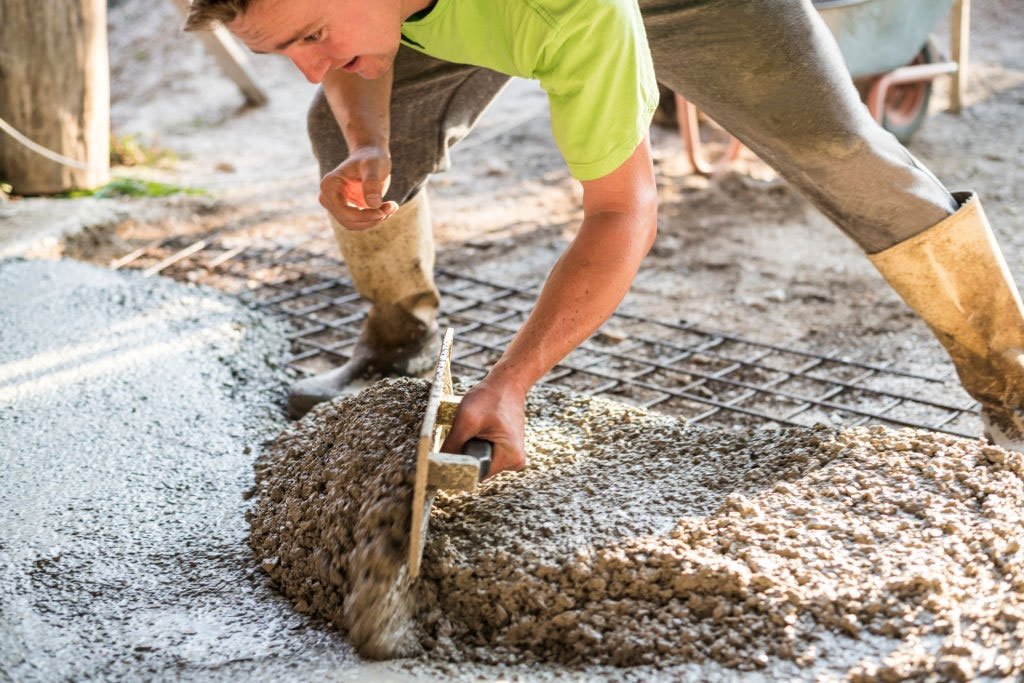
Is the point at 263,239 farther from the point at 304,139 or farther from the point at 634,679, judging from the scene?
the point at 634,679

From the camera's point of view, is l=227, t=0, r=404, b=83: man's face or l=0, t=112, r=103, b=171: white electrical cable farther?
l=0, t=112, r=103, b=171: white electrical cable

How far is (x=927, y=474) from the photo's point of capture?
1750 millimetres

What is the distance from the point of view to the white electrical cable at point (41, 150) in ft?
13.6

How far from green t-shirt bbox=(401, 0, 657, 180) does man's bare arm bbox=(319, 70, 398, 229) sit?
42 cm

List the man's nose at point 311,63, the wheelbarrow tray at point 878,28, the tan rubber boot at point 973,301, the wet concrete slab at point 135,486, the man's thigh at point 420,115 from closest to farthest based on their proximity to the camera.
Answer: the wet concrete slab at point 135,486
the man's nose at point 311,63
the tan rubber boot at point 973,301
the man's thigh at point 420,115
the wheelbarrow tray at point 878,28

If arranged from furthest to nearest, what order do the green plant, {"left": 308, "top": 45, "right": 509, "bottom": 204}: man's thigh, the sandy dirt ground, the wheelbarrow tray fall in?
the green plant → the wheelbarrow tray → the sandy dirt ground → {"left": 308, "top": 45, "right": 509, "bottom": 204}: man's thigh

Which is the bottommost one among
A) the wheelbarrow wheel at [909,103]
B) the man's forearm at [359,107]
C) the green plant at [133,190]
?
the green plant at [133,190]

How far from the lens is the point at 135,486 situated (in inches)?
81.0

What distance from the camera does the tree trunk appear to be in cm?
414

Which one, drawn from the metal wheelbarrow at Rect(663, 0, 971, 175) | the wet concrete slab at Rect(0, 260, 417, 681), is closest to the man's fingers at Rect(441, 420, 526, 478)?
the wet concrete slab at Rect(0, 260, 417, 681)

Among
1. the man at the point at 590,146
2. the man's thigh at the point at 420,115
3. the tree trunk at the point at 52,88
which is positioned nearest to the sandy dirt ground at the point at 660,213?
the tree trunk at the point at 52,88

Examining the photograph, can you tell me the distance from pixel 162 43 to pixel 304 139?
2873 millimetres

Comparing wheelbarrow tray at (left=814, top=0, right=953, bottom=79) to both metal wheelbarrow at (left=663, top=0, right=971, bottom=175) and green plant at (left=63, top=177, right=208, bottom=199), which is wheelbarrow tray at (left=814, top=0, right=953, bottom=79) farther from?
green plant at (left=63, top=177, right=208, bottom=199)

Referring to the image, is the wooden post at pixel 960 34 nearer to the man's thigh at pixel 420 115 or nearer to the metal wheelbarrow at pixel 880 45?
the metal wheelbarrow at pixel 880 45
